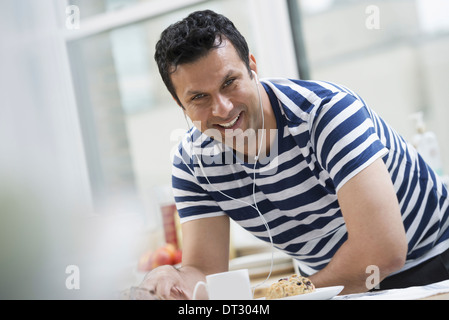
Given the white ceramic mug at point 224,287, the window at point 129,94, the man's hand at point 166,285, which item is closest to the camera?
the white ceramic mug at point 224,287

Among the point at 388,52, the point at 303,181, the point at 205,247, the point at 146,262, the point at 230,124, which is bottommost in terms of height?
the point at 146,262

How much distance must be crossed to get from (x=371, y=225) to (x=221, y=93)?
1.23 ft

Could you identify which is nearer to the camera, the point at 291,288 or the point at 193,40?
the point at 291,288

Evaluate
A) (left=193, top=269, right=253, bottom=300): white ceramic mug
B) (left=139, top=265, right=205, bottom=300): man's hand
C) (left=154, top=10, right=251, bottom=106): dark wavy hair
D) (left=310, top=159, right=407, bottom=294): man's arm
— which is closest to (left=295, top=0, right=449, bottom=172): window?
(left=154, top=10, right=251, bottom=106): dark wavy hair

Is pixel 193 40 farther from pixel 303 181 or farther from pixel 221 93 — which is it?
pixel 303 181

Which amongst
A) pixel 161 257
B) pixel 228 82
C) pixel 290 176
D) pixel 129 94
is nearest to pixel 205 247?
pixel 290 176

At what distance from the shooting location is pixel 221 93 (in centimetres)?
103

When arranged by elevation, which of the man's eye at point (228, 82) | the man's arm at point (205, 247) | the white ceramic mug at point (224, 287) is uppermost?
the man's eye at point (228, 82)

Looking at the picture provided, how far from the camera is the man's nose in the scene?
3.34ft

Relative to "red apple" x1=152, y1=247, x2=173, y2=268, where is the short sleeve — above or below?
above

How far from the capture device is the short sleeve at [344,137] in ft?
3.05

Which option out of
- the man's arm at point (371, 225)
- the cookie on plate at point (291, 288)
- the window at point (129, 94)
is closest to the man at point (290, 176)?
the man's arm at point (371, 225)

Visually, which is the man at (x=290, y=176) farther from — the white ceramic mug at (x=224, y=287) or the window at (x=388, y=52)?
the window at (x=388, y=52)

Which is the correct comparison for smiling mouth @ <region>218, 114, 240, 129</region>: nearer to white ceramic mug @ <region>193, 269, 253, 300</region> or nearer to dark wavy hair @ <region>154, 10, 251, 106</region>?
dark wavy hair @ <region>154, 10, 251, 106</region>
